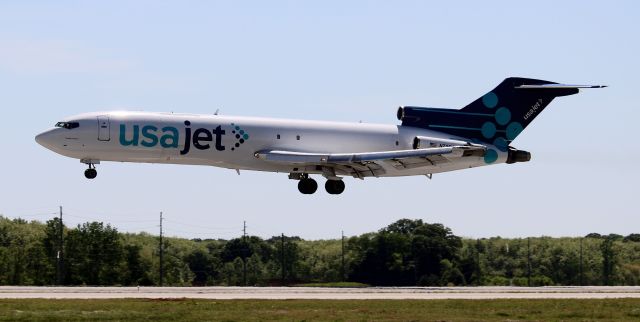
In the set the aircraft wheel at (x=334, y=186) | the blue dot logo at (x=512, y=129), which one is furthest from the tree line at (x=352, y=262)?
the blue dot logo at (x=512, y=129)

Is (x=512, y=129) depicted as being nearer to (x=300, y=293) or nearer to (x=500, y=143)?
(x=500, y=143)

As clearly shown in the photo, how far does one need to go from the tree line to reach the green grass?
32.5 metres

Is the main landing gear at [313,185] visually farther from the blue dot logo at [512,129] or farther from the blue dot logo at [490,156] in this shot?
the blue dot logo at [512,129]

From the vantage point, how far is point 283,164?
7306 cm

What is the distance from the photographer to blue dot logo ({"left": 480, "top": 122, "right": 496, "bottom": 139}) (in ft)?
260

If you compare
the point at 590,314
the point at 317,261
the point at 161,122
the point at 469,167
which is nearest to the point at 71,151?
the point at 161,122

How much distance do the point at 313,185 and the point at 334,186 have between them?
1.27 meters

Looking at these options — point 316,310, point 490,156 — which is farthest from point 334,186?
point 316,310

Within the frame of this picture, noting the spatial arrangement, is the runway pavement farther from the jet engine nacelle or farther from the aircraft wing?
the jet engine nacelle

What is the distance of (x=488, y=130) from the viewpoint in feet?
261

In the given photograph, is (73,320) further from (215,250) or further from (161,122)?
(215,250)

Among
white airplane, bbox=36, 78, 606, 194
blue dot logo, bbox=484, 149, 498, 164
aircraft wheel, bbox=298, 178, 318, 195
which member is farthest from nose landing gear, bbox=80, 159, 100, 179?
blue dot logo, bbox=484, 149, 498, 164

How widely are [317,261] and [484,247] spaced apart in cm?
1563

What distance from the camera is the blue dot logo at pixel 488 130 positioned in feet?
260
